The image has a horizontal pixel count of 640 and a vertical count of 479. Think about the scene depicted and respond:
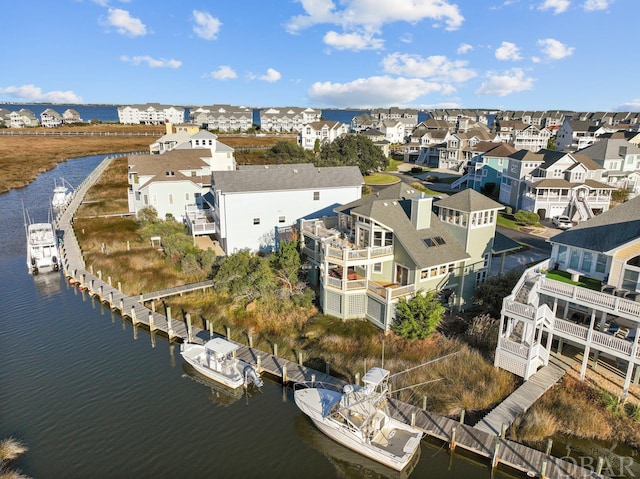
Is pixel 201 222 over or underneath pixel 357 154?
underneath

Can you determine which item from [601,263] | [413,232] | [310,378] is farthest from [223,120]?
[601,263]

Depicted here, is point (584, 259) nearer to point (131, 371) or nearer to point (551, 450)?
point (551, 450)

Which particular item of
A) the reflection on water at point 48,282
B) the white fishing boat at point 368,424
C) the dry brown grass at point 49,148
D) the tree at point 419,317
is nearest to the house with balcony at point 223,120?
the dry brown grass at point 49,148

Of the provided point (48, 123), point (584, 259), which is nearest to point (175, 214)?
point (584, 259)

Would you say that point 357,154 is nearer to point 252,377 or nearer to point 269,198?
point 269,198

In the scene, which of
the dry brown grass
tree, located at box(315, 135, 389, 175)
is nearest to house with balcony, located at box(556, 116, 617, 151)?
tree, located at box(315, 135, 389, 175)

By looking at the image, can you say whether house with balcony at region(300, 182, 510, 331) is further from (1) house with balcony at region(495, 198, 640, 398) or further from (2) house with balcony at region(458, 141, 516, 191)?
(2) house with balcony at region(458, 141, 516, 191)


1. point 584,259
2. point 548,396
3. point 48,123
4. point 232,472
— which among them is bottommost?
point 232,472
